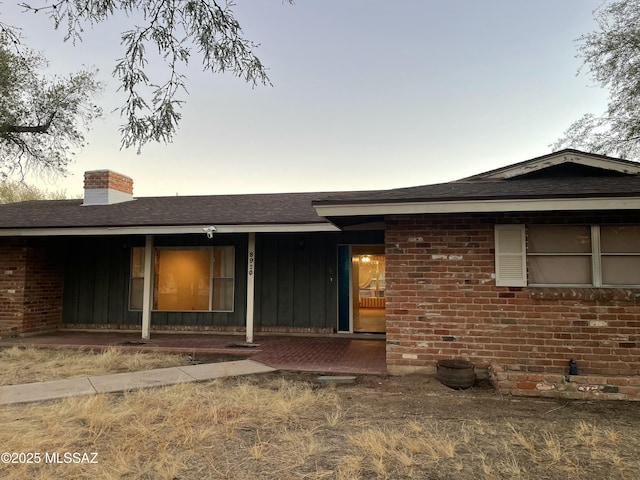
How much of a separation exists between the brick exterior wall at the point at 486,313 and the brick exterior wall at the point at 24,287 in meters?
9.22

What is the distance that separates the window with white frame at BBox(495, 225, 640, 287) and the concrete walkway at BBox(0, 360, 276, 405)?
4.23 metres

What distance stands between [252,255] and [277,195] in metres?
4.23

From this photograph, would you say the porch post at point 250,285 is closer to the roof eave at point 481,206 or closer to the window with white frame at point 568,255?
the roof eave at point 481,206

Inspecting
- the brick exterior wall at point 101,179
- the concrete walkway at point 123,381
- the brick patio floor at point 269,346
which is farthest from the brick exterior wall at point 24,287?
the concrete walkway at point 123,381

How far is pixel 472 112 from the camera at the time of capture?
1412 centimetres

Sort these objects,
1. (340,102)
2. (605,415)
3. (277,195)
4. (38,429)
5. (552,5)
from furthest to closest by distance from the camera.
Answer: (340,102)
(277,195)
(552,5)
(605,415)
(38,429)

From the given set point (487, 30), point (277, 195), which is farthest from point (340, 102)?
point (487, 30)

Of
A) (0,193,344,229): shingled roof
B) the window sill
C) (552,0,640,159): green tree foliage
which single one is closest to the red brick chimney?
(0,193,344,229): shingled roof

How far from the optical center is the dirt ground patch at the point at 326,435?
10.7 feet

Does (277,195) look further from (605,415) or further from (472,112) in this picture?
(605,415)

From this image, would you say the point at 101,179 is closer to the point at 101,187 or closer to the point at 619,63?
the point at 101,187

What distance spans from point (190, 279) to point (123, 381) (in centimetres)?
512

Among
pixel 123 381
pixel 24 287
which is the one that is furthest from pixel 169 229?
pixel 24 287

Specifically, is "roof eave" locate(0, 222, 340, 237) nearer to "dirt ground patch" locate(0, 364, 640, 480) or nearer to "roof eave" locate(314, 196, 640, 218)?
"roof eave" locate(314, 196, 640, 218)
